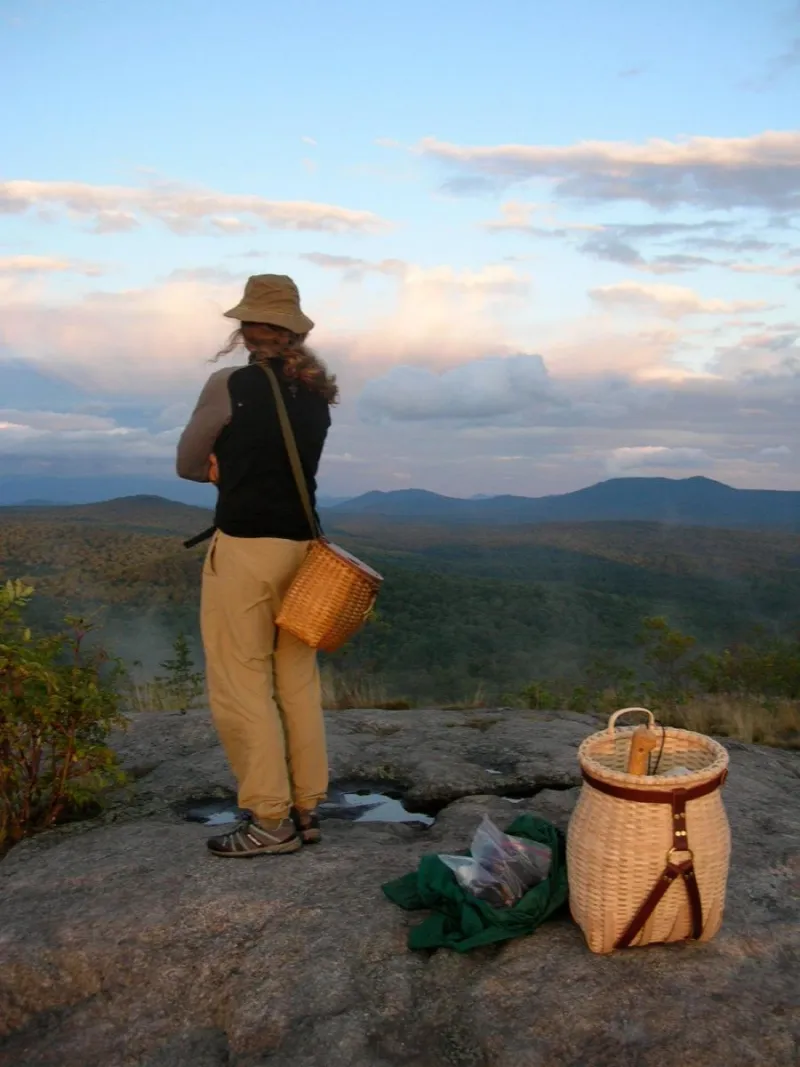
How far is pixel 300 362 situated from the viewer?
3.91m

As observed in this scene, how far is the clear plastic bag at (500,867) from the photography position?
3393 mm

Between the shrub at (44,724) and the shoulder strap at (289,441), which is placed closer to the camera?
the shoulder strap at (289,441)

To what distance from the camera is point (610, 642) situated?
3272 centimetres

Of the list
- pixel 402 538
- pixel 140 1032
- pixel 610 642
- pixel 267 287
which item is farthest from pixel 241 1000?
pixel 402 538

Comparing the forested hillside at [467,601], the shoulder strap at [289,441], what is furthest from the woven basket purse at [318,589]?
the forested hillside at [467,601]

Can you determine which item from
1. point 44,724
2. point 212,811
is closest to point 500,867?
point 212,811

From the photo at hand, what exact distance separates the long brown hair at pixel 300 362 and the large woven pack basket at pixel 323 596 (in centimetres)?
70

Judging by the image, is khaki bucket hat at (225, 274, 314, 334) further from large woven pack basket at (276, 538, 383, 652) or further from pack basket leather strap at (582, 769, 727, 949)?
pack basket leather strap at (582, 769, 727, 949)

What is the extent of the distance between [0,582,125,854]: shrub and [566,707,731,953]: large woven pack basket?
102 inches

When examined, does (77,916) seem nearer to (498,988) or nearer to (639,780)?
(498,988)

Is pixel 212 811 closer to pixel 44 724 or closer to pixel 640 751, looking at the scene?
pixel 44 724

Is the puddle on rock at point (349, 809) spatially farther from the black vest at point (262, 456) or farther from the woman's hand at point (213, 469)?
the woman's hand at point (213, 469)

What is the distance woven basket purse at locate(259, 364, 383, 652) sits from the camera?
12.7 feet

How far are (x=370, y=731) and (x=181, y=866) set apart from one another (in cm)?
294
